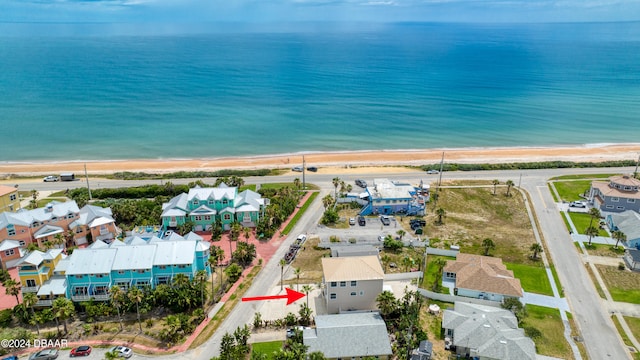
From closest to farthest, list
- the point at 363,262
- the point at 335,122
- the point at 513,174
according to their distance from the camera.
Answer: the point at 363,262, the point at 513,174, the point at 335,122

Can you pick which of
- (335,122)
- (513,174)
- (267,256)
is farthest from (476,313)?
(335,122)

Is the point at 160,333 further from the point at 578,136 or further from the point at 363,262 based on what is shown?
the point at 578,136

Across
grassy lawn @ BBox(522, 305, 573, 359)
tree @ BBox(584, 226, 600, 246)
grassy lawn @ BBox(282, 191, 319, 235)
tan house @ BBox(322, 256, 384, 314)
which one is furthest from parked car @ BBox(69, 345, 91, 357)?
tree @ BBox(584, 226, 600, 246)

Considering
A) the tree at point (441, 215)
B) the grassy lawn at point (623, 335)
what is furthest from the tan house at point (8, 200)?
the grassy lawn at point (623, 335)

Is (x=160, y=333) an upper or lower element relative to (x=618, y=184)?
lower

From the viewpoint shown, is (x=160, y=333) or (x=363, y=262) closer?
(x=160, y=333)

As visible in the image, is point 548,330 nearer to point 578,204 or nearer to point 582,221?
point 582,221

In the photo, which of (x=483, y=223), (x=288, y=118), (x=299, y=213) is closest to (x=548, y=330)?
(x=483, y=223)
